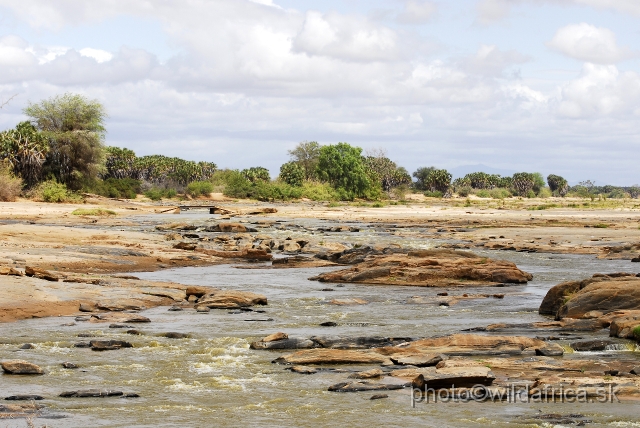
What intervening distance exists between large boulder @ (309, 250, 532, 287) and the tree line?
54.4 metres

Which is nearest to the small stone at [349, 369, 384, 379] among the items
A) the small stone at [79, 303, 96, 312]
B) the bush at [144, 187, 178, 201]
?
the small stone at [79, 303, 96, 312]

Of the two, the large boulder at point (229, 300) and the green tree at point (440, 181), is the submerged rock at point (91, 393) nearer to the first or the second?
the large boulder at point (229, 300)

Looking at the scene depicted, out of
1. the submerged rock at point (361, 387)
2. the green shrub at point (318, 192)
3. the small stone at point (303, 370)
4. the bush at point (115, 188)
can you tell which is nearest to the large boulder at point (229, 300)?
the small stone at point (303, 370)

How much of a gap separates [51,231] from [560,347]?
29339 millimetres

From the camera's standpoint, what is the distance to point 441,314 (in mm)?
20578

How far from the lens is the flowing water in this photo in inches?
436

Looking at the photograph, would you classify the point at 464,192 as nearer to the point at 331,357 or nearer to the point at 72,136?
the point at 72,136

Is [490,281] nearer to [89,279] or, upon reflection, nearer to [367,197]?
[89,279]

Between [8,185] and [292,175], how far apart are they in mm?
60746

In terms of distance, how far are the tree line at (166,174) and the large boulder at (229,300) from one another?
5840cm

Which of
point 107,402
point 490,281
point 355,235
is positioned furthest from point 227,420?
point 355,235

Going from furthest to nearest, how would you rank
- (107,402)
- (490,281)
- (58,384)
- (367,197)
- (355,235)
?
(367,197) < (355,235) < (490,281) < (58,384) < (107,402)

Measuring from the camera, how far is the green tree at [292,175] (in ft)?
428

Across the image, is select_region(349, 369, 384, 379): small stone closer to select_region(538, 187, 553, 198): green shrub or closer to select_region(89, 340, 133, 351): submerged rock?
select_region(89, 340, 133, 351): submerged rock
